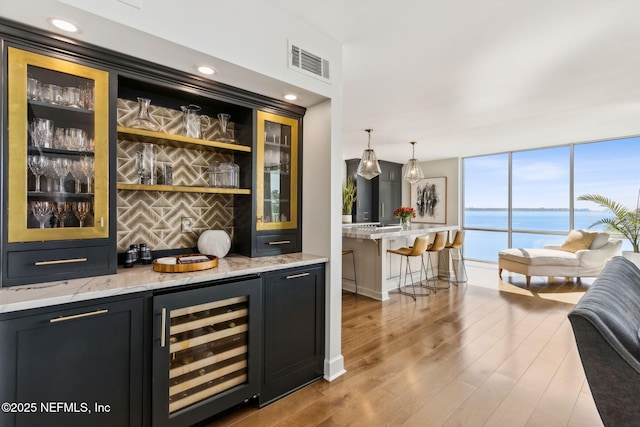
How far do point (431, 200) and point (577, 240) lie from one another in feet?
10.6

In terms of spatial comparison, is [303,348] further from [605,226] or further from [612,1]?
[605,226]

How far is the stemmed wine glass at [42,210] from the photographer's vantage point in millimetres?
1595

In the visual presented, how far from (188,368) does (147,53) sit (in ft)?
5.99

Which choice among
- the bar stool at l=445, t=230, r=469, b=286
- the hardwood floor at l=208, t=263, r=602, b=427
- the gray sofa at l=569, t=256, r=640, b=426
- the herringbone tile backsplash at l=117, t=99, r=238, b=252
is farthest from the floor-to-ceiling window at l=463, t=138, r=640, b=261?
the herringbone tile backsplash at l=117, t=99, r=238, b=252

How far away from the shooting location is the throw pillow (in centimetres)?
531

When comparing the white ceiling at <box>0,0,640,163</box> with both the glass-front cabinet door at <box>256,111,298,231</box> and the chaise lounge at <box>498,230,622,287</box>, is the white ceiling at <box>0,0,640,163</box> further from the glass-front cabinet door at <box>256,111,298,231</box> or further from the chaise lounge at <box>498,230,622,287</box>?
the chaise lounge at <box>498,230,622,287</box>

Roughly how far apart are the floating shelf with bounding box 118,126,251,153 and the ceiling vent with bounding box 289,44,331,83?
702mm

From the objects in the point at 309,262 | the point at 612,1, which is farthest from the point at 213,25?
the point at 612,1

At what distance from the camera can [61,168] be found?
169 centimetres

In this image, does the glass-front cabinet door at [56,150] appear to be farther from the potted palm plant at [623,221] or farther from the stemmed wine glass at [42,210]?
the potted palm plant at [623,221]

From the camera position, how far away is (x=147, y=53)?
1757 mm

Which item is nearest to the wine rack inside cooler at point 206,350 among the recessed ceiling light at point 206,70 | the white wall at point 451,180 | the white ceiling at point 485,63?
the recessed ceiling light at point 206,70

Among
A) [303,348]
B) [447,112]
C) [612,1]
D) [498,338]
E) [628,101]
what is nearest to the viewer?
[612,1]

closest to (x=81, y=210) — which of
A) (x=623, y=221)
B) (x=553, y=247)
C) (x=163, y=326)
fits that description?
(x=163, y=326)
